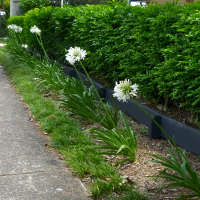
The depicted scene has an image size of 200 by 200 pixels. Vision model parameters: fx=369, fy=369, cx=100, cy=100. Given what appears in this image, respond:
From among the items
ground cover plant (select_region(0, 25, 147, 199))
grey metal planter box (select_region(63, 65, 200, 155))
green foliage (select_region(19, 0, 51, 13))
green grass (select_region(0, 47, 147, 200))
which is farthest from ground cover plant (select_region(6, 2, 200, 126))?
green foliage (select_region(19, 0, 51, 13))

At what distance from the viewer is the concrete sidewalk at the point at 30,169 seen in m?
3.20

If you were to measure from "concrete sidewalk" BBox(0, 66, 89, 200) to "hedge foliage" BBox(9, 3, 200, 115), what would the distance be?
1549mm

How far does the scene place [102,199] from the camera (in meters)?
3.11

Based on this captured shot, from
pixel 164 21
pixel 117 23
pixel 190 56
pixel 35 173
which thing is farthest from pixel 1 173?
pixel 117 23

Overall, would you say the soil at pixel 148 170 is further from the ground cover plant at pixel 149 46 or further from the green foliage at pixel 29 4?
the green foliage at pixel 29 4

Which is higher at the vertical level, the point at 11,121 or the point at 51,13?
the point at 51,13

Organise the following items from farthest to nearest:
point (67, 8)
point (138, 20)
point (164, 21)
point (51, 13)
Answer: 1. point (51, 13)
2. point (67, 8)
3. point (138, 20)
4. point (164, 21)

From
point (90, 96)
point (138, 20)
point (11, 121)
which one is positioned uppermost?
Result: point (138, 20)

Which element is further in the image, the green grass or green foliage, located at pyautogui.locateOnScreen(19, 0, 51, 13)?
green foliage, located at pyautogui.locateOnScreen(19, 0, 51, 13)

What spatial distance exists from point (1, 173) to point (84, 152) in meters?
0.93

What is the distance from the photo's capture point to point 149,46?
4.87 meters

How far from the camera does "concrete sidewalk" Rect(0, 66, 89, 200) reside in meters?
3.20

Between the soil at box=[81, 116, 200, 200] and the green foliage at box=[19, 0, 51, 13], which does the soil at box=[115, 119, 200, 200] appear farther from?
the green foliage at box=[19, 0, 51, 13]

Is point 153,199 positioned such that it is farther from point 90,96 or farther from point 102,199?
point 90,96
